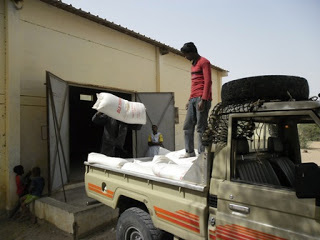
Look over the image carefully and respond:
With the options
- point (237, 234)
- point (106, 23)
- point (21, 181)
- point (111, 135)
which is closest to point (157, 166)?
point (237, 234)

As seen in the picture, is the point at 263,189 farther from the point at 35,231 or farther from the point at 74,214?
the point at 35,231

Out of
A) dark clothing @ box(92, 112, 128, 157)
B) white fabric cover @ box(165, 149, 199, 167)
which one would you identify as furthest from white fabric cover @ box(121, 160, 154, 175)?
dark clothing @ box(92, 112, 128, 157)

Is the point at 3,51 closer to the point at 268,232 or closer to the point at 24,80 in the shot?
the point at 24,80

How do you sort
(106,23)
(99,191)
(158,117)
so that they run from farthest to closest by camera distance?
(158,117) → (106,23) → (99,191)

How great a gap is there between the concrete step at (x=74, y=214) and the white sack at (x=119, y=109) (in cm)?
171

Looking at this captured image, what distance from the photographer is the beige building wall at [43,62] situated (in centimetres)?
515

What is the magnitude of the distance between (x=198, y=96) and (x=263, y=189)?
2169 mm

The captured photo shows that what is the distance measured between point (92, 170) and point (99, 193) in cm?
41

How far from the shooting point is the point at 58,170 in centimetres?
574

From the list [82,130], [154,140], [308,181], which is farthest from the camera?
[82,130]

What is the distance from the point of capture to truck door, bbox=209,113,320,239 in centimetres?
173

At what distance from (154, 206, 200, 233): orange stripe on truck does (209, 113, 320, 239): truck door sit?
0.19 metres

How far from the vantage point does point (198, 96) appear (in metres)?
3.88

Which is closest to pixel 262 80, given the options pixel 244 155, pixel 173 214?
pixel 244 155
